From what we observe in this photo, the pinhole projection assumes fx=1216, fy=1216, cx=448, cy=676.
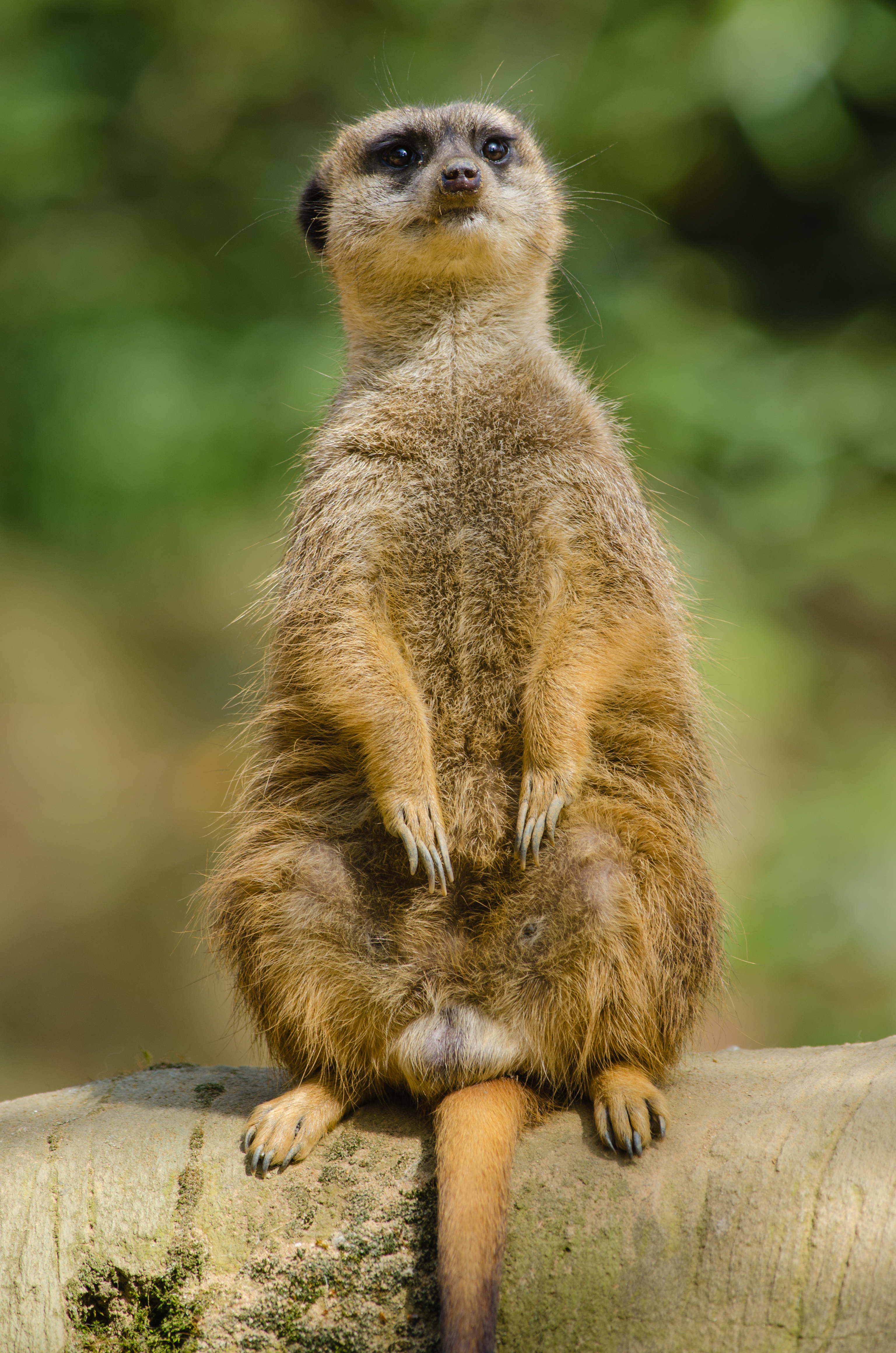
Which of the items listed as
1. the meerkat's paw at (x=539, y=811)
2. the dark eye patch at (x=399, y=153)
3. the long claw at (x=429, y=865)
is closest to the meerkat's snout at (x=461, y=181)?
the dark eye patch at (x=399, y=153)

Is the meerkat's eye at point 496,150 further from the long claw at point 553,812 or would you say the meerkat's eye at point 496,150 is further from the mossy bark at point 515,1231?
the mossy bark at point 515,1231

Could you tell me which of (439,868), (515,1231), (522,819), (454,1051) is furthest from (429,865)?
(515,1231)

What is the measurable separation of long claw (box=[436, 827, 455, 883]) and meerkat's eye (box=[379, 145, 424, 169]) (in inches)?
75.5

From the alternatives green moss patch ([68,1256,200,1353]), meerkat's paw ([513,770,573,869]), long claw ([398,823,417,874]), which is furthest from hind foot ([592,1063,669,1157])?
green moss patch ([68,1256,200,1353])

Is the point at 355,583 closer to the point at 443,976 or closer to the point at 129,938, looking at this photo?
the point at 443,976

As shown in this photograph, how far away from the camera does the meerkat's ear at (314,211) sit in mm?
3648

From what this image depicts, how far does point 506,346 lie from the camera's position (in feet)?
9.95

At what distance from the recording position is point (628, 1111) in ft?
7.52

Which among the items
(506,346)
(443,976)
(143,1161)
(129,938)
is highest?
(506,346)

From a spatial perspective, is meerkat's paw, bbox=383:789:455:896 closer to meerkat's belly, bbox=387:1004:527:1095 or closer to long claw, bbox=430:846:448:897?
long claw, bbox=430:846:448:897

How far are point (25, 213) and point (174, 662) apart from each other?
2.50 m

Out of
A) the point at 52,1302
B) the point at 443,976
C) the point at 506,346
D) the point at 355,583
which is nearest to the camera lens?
the point at 52,1302

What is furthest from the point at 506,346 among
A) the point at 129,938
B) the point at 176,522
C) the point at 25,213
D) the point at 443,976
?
the point at 25,213

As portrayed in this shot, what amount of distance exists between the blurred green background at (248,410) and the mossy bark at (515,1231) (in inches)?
103
